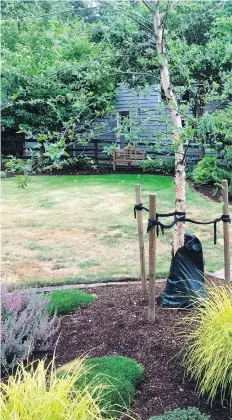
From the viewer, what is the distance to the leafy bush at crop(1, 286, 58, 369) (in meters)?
3.01

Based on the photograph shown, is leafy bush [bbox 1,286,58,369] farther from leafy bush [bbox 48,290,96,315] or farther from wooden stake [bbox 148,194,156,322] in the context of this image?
wooden stake [bbox 148,194,156,322]

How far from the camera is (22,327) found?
129 inches

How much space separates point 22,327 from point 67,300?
0.89 metres

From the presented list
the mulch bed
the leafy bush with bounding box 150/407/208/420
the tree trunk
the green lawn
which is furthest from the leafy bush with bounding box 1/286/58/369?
the green lawn

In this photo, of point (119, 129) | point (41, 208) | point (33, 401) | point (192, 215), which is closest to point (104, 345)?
point (33, 401)

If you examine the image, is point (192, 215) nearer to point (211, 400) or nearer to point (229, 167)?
point (229, 167)

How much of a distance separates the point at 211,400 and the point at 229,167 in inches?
358

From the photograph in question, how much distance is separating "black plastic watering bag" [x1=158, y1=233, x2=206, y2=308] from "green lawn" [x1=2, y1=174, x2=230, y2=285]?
1.37 metres

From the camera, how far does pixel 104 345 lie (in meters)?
3.30

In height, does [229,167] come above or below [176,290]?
above

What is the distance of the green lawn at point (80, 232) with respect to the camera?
5738 millimetres

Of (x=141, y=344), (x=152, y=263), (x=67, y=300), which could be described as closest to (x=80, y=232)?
(x=67, y=300)

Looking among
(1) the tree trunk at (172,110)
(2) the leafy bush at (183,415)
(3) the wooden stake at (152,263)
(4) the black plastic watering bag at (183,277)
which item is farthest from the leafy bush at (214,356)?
(1) the tree trunk at (172,110)

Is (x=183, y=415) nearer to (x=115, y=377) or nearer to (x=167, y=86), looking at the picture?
(x=115, y=377)
